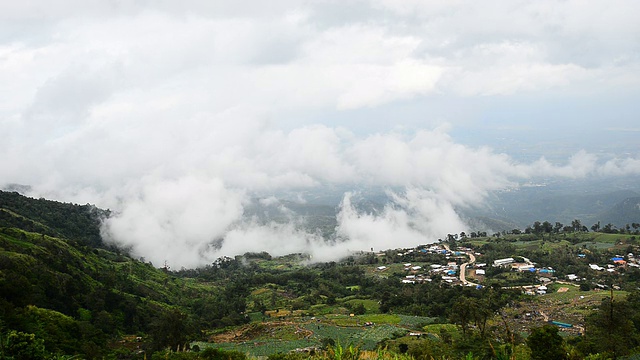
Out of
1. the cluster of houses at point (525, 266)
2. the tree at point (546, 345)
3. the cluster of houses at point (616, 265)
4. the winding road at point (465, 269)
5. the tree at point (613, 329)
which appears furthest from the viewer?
the cluster of houses at point (525, 266)

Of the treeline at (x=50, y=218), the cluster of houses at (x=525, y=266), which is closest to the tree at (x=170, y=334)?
the treeline at (x=50, y=218)

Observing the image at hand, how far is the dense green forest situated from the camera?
28.1 metres

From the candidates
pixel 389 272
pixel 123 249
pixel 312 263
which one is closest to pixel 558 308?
pixel 389 272

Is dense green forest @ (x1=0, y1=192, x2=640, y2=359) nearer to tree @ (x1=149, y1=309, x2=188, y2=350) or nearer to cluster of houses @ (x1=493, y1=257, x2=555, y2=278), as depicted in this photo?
tree @ (x1=149, y1=309, x2=188, y2=350)

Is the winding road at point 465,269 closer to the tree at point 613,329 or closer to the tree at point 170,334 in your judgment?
the tree at point 613,329

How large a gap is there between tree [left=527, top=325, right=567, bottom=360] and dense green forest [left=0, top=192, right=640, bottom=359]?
90mm

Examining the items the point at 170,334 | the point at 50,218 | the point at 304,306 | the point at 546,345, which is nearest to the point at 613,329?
the point at 546,345

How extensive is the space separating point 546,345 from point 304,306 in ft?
214

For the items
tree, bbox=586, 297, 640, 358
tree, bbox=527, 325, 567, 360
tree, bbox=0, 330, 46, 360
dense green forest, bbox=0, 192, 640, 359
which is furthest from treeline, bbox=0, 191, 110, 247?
tree, bbox=586, 297, 640, 358

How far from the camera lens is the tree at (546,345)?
23.8m

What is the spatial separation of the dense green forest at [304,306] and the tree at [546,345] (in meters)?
0.09

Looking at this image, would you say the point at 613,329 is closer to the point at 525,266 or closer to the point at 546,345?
the point at 546,345

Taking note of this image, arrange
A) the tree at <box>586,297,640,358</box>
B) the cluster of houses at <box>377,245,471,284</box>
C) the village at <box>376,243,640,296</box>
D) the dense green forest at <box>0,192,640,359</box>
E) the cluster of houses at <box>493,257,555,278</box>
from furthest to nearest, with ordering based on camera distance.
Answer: the cluster of houses at <box>377,245,471,284</box> → the cluster of houses at <box>493,257,555,278</box> → the village at <box>376,243,640,296</box> → the tree at <box>586,297,640,358</box> → the dense green forest at <box>0,192,640,359</box>

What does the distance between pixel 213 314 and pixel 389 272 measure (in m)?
56.6
